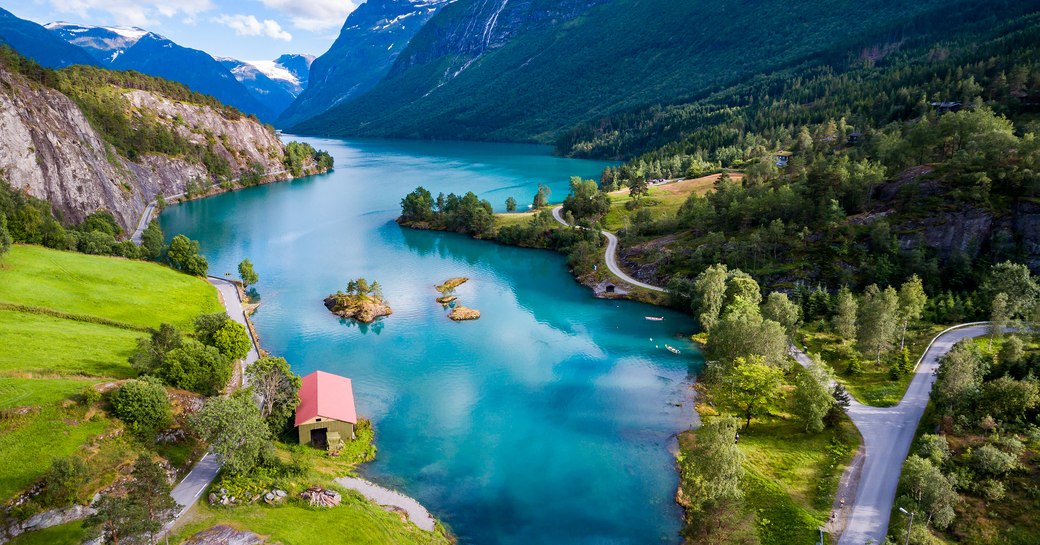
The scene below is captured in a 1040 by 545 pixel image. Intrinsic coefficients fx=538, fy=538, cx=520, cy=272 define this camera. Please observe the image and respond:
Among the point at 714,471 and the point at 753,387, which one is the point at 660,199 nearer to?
the point at 753,387

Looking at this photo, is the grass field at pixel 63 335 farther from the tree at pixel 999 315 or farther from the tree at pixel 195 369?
the tree at pixel 999 315

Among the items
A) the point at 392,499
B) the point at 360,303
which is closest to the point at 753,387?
the point at 392,499

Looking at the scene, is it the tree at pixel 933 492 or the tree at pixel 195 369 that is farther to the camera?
the tree at pixel 195 369

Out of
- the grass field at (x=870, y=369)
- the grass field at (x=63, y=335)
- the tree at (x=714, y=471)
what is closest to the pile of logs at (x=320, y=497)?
the grass field at (x=63, y=335)

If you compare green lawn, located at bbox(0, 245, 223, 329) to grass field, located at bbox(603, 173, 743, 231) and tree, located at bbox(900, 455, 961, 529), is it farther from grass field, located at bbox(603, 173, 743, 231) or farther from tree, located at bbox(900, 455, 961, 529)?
grass field, located at bbox(603, 173, 743, 231)

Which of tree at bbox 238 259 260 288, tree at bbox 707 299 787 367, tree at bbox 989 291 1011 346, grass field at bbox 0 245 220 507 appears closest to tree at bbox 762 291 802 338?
tree at bbox 707 299 787 367

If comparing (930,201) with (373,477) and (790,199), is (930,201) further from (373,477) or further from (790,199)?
(373,477)
